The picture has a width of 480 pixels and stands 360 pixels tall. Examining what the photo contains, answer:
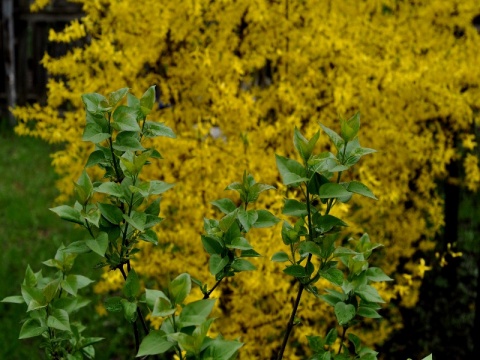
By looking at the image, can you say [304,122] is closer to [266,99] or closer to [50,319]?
[266,99]

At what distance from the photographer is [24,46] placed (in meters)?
12.4

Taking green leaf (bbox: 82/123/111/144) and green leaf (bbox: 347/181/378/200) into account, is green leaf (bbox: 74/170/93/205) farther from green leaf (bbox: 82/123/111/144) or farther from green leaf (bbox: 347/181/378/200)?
green leaf (bbox: 347/181/378/200)

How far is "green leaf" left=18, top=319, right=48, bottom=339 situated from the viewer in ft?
5.25

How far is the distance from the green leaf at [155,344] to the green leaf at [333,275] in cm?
45

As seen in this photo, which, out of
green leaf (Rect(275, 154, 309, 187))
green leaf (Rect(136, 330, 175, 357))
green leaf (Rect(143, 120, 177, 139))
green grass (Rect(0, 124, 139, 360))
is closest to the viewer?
green leaf (Rect(136, 330, 175, 357))

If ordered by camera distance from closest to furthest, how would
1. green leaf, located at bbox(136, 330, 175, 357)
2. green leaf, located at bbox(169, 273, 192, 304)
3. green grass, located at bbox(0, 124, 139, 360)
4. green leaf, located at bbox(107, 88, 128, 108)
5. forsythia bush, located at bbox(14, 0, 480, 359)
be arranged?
green leaf, located at bbox(136, 330, 175, 357) → green leaf, located at bbox(169, 273, 192, 304) → green leaf, located at bbox(107, 88, 128, 108) → forsythia bush, located at bbox(14, 0, 480, 359) → green grass, located at bbox(0, 124, 139, 360)

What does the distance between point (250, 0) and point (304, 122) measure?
0.99 m

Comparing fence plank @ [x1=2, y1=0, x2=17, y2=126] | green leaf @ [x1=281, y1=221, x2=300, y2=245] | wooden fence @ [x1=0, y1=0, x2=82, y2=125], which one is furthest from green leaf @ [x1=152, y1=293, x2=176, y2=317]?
fence plank @ [x1=2, y1=0, x2=17, y2=126]

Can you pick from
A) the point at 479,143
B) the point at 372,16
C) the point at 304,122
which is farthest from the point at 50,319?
the point at 479,143

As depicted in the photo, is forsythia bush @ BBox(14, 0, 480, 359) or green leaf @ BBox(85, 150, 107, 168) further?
forsythia bush @ BBox(14, 0, 480, 359)

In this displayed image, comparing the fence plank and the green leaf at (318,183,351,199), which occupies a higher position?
the green leaf at (318,183,351,199)

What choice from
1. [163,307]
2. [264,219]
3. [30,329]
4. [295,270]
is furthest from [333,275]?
[30,329]

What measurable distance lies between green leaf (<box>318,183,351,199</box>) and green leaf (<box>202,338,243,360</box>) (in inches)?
15.7

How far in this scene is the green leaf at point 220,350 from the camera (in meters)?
1.23
